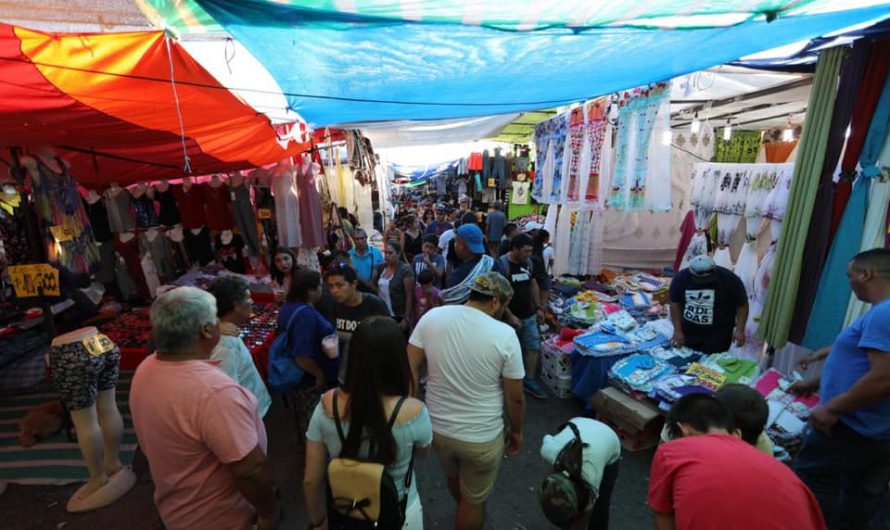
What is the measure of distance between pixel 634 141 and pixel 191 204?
6768 mm

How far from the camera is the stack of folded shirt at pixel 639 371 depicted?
139 inches

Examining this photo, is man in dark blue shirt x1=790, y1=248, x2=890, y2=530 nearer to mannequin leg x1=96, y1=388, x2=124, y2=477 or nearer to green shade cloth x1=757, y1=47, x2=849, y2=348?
green shade cloth x1=757, y1=47, x2=849, y2=348

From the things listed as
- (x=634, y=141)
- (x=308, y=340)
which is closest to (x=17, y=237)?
(x=308, y=340)

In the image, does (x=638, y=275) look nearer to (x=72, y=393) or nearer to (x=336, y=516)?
(x=336, y=516)

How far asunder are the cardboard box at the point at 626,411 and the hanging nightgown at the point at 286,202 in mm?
4749

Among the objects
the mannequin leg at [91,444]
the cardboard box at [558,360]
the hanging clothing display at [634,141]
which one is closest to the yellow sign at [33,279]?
the mannequin leg at [91,444]

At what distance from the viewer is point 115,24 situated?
1.74m

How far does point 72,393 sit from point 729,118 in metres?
8.44

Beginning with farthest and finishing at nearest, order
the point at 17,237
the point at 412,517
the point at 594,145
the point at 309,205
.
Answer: the point at 309,205 → the point at 594,145 → the point at 17,237 → the point at 412,517

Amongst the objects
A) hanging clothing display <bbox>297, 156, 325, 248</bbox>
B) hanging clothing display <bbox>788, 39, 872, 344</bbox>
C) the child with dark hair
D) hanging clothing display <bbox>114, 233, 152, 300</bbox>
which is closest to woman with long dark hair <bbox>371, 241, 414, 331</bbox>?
the child with dark hair

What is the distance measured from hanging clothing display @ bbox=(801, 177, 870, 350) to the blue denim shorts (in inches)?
Answer: 87.4

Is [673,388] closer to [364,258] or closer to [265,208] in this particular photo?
[364,258]

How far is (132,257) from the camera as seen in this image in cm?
621

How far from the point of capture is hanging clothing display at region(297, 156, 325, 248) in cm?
598
